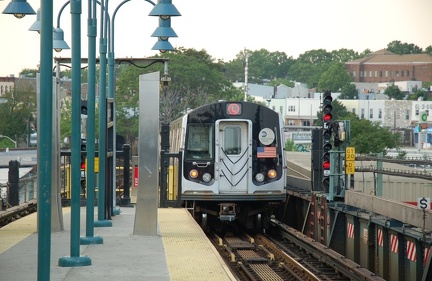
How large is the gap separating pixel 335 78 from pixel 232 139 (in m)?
135

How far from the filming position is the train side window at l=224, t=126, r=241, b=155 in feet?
78.6

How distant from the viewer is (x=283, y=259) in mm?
20047

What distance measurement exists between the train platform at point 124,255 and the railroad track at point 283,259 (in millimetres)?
1099

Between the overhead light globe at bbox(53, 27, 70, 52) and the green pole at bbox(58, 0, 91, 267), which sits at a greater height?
the overhead light globe at bbox(53, 27, 70, 52)

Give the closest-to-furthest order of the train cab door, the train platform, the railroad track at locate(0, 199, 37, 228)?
the train platform → the railroad track at locate(0, 199, 37, 228) → the train cab door

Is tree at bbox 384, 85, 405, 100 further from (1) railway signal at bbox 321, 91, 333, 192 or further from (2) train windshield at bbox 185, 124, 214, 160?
(1) railway signal at bbox 321, 91, 333, 192

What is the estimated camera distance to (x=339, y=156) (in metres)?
22.5

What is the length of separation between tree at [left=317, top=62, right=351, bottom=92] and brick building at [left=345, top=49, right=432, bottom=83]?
12.6m

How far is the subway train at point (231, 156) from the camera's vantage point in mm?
23875

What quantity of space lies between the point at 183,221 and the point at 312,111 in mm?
90452

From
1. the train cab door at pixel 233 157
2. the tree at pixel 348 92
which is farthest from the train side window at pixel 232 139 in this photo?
the tree at pixel 348 92

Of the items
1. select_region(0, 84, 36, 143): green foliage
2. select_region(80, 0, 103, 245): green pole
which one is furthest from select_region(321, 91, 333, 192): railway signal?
select_region(0, 84, 36, 143): green foliage

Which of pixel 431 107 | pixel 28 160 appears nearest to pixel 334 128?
pixel 28 160

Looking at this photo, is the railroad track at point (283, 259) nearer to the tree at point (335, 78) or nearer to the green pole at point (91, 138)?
the green pole at point (91, 138)
